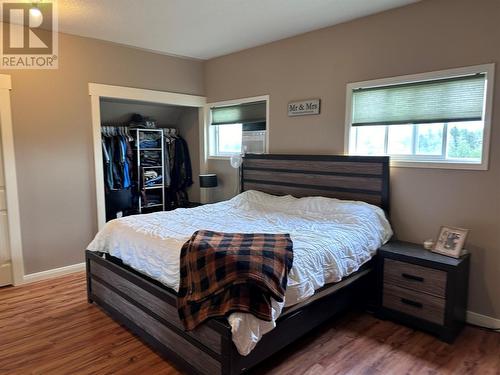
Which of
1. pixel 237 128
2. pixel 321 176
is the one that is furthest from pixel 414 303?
pixel 237 128

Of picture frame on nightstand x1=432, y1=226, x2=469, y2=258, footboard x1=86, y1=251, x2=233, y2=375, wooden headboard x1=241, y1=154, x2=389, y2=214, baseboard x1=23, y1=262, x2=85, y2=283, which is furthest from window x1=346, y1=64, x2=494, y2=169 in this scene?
baseboard x1=23, y1=262, x2=85, y2=283

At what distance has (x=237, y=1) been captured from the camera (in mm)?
2871

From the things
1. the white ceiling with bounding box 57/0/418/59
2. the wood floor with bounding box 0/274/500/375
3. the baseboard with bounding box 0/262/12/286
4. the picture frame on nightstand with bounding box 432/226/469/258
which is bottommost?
the wood floor with bounding box 0/274/500/375

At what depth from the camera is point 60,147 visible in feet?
12.0

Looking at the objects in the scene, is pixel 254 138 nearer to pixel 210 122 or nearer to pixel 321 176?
pixel 210 122

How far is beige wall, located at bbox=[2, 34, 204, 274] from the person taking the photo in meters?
3.44

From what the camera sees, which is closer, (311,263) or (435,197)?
(311,263)

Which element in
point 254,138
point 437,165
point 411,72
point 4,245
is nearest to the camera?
point 437,165

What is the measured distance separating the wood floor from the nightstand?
100 mm

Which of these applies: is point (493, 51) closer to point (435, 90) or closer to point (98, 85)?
point (435, 90)

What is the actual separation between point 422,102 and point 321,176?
3.77 ft

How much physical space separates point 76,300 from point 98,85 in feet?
7.66

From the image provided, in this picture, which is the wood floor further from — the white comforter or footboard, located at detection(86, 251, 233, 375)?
the white comforter

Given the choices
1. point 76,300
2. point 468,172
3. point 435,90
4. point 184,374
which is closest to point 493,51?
point 435,90
